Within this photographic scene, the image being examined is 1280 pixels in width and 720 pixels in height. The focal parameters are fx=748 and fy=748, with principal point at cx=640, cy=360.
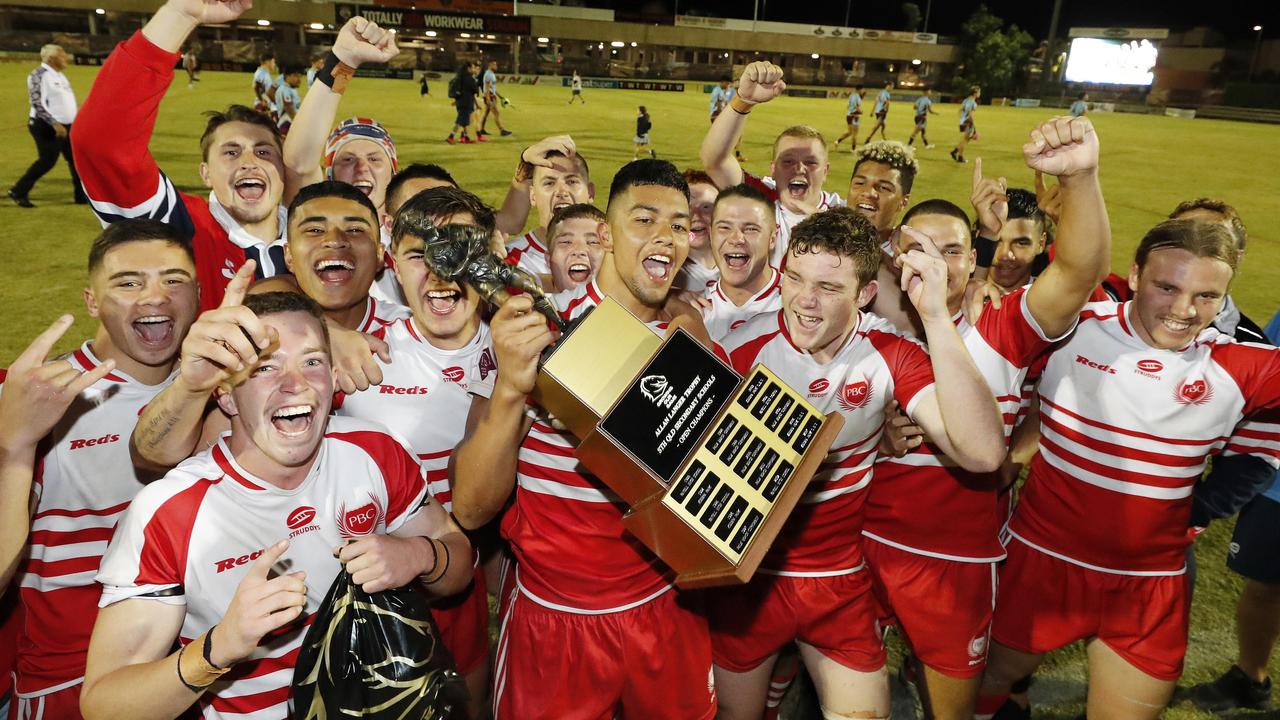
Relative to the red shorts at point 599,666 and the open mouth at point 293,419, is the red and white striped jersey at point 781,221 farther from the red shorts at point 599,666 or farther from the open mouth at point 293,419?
the open mouth at point 293,419

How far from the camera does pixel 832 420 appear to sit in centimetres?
232

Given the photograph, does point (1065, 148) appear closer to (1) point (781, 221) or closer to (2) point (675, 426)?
(2) point (675, 426)

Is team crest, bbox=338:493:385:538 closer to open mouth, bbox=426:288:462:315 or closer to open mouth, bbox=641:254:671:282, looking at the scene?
open mouth, bbox=426:288:462:315

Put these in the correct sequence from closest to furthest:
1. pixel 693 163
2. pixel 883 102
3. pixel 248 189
Answer: pixel 248 189 → pixel 693 163 → pixel 883 102

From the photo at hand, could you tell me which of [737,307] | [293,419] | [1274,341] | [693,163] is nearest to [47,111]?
[693,163]

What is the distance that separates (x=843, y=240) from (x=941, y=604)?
1678mm

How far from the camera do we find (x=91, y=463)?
2.62m

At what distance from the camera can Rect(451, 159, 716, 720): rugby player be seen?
114 inches

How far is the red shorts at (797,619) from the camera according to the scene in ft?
10.4

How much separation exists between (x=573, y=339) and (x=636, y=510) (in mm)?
549

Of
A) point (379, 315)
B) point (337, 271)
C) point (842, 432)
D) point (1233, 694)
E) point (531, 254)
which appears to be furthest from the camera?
point (531, 254)

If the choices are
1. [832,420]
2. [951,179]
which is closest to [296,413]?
[832,420]

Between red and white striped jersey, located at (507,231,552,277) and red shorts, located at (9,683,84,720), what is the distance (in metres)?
3.20

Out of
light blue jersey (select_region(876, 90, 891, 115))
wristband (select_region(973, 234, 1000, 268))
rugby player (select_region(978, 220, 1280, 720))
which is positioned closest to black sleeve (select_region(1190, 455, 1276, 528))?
rugby player (select_region(978, 220, 1280, 720))
